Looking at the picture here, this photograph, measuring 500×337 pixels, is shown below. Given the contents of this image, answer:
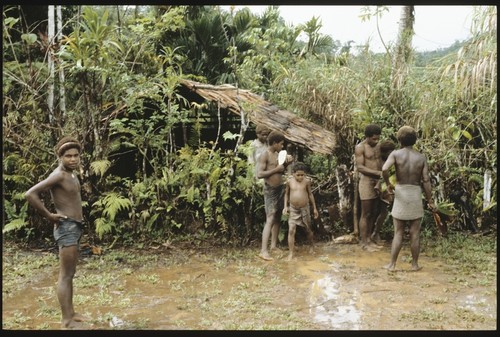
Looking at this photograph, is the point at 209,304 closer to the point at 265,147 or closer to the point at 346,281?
the point at 346,281

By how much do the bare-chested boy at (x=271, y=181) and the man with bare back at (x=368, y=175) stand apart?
1.01 m

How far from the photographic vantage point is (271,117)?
760 cm

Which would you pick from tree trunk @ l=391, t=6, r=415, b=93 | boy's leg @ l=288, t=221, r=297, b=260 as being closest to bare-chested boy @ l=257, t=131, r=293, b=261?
boy's leg @ l=288, t=221, r=297, b=260

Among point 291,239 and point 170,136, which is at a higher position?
point 170,136

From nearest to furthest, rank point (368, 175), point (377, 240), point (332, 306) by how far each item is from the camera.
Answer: point (332, 306) → point (368, 175) → point (377, 240)

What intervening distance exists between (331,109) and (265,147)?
159 centimetres

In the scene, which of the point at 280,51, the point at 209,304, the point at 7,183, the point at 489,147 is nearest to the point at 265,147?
the point at 209,304

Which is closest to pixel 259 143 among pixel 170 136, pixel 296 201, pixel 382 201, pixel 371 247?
pixel 296 201

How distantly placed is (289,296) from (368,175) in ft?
7.58

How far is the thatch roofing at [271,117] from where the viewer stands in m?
7.14

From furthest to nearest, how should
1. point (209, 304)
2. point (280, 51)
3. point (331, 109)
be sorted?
point (280, 51), point (331, 109), point (209, 304)

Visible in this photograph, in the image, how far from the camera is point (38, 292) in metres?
5.21

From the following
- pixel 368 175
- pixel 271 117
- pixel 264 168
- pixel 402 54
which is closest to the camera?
pixel 264 168

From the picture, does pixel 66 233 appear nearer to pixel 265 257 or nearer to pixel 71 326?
pixel 71 326
